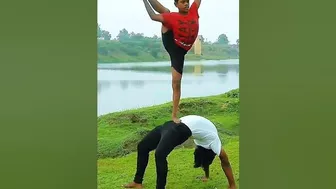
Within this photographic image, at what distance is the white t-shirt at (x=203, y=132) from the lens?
4027 millimetres

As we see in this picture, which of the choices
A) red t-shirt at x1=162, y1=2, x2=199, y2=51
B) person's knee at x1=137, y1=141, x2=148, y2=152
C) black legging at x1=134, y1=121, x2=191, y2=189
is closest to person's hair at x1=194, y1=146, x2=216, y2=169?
black legging at x1=134, y1=121, x2=191, y2=189

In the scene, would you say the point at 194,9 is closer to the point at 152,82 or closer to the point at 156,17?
the point at 156,17

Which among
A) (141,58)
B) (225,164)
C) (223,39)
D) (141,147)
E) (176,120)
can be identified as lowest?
(225,164)

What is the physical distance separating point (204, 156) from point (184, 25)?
84 centimetres

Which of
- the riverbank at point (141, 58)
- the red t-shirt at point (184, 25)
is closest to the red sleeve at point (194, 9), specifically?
the red t-shirt at point (184, 25)

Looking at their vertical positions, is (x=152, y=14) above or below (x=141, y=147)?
above

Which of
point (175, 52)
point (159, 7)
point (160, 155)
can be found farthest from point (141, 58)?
point (160, 155)

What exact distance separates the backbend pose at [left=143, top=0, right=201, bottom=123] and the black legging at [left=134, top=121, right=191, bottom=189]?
0.08 metres

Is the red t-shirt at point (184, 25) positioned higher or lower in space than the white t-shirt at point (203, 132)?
higher

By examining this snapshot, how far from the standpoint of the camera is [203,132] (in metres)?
4.04

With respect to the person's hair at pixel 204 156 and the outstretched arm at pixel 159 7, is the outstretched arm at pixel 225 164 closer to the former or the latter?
the person's hair at pixel 204 156

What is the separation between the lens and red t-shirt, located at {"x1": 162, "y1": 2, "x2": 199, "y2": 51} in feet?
13.1

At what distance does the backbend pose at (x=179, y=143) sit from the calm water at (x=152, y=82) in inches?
7.3
